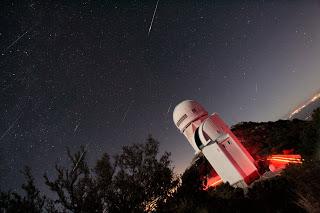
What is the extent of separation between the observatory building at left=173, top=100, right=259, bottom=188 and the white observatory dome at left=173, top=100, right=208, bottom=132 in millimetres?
1230

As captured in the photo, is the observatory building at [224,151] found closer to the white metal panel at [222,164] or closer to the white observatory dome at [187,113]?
the white metal panel at [222,164]

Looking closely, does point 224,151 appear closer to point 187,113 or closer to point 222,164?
point 222,164

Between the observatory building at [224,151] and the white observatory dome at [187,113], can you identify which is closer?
the observatory building at [224,151]

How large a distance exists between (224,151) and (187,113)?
7721mm

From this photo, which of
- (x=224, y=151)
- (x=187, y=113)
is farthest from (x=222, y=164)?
(x=187, y=113)

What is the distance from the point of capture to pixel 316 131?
66.4ft

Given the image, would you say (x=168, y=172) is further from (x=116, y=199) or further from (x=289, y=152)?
(x=289, y=152)

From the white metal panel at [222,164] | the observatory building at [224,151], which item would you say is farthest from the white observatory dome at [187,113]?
the white metal panel at [222,164]

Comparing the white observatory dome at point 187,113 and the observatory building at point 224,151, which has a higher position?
the white observatory dome at point 187,113

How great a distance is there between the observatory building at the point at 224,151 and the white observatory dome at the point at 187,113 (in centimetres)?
123

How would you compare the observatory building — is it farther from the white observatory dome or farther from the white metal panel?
the white observatory dome

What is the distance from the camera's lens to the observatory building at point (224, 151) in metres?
24.7

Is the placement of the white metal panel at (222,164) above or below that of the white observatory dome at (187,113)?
below

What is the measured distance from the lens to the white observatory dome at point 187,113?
31.0 metres
